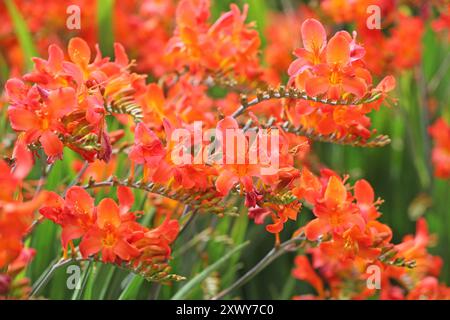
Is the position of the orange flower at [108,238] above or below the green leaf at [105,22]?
below

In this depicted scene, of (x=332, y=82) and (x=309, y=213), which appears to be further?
(x=309, y=213)

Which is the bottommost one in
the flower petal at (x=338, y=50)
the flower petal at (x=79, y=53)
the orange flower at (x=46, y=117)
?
the orange flower at (x=46, y=117)

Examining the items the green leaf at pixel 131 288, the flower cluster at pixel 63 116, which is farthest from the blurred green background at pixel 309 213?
the flower cluster at pixel 63 116

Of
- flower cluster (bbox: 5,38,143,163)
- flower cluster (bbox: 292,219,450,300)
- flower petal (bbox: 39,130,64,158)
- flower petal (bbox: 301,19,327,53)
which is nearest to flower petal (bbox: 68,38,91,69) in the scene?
flower cluster (bbox: 5,38,143,163)

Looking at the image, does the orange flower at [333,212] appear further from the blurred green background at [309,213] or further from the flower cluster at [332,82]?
the blurred green background at [309,213]

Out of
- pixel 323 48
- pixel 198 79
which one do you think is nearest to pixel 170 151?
pixel 323 48

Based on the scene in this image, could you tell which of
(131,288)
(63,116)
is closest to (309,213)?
(131,288)

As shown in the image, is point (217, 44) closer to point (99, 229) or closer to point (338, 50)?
point (338, 50)

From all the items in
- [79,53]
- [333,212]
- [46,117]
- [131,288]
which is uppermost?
[79,53]

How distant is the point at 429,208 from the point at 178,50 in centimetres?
92

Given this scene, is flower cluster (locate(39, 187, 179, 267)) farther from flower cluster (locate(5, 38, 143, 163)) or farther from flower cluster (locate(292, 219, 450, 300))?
flower cluster (locate(292, 219, 450, 300))

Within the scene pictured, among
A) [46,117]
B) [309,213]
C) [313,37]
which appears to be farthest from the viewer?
[309,213]

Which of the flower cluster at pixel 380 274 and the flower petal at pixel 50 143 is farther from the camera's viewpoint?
the flower cluster at pixel 380 274

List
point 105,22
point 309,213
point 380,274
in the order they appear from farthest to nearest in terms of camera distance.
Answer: point 105,22
point 309,213
point 380,274
